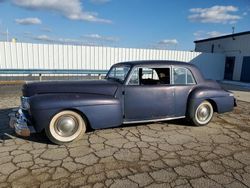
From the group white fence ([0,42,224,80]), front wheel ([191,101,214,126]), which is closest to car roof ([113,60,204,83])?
front wheel ([191,101,214,126])

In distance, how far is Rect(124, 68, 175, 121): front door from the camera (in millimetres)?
4617

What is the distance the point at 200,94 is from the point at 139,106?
1.60 meters

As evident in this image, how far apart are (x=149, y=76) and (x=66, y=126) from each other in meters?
2.38

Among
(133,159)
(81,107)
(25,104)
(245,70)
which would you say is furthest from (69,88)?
(245,70)

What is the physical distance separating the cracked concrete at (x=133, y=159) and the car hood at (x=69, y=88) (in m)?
0.96

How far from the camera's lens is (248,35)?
55.2 ft

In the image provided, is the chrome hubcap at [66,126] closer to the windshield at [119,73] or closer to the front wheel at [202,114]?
the windshield at [119,73]

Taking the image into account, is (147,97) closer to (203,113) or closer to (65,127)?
(203,113)

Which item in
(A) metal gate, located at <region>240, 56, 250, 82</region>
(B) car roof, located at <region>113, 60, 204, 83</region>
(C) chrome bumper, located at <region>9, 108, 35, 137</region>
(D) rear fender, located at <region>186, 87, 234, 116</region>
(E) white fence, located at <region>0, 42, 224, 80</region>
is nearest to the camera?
(C) chrome bumper, located at <region>9, 108, 35, 137</region>

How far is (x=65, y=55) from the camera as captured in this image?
13242 millimetres

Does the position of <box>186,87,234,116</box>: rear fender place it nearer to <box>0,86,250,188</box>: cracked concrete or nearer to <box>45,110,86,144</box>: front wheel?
<box>0,86,250,188</box>: cracked concrete

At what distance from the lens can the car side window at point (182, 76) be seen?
5.09 meters

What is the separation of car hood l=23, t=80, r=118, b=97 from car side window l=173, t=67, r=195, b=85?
1477 mm

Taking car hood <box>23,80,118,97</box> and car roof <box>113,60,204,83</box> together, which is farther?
car roof <box>113,60,204,83</box>
